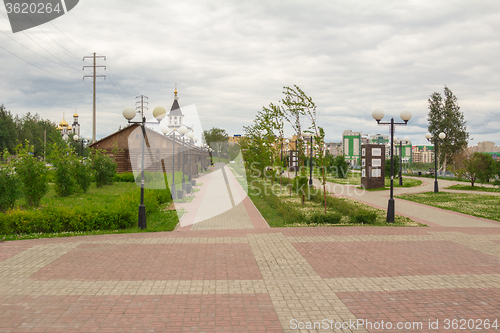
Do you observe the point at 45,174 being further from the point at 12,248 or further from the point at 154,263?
the point at 154,263

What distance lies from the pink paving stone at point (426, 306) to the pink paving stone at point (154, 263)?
6.59 feet

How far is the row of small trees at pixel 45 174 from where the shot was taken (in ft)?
36.8

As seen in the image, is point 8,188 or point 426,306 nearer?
point 426,306

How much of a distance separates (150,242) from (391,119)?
28.9 ft

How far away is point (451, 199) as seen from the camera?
17.8m

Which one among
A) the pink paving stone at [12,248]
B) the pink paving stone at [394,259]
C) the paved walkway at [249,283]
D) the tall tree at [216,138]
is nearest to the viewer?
the paved walkway at [249,283]

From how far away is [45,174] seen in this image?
1333 cm

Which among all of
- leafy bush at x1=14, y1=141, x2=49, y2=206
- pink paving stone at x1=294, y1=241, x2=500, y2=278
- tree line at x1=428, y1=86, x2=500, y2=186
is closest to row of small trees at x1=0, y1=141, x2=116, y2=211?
leafy bush at x1=14, y1=141, x2=49, y2=206

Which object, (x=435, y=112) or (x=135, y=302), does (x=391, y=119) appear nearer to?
(x=135, y=302)

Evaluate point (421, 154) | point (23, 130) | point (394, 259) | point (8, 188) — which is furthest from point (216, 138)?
point (421, 154)

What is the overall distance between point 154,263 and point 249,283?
222cm

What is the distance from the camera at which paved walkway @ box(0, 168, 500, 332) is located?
446cm

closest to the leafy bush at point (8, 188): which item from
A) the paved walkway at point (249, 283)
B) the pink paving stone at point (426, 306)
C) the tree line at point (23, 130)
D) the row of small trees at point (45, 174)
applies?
the row of small trees at point (45, 174)

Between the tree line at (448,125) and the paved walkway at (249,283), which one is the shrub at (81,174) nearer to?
the paved walkway at (249,283)
